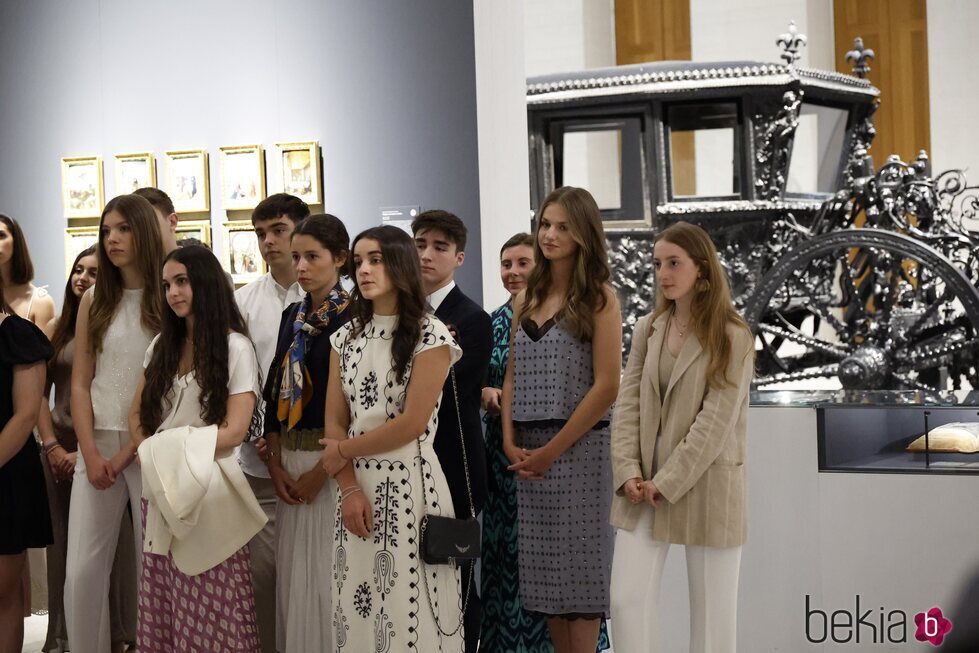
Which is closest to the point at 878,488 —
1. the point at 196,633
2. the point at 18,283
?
the point at 196,633

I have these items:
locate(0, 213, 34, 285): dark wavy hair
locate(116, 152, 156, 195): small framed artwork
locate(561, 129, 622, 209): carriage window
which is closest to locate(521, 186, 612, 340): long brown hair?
locate(0, 213, 34, 285): dark wavy hair

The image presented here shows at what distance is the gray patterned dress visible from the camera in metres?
3.04

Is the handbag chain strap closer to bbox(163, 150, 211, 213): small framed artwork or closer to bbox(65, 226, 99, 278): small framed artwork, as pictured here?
bbox(163, 150, 211, 213): small framed artwork

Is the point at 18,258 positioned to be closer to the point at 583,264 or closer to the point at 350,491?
the point at 350,491

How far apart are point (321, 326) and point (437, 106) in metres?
1.65

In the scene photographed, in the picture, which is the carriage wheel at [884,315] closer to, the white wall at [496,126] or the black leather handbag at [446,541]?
the white wall at [496,126]

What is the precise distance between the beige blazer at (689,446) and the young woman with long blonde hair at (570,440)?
0.42ft

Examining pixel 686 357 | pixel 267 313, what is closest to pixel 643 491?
pixel 686 357

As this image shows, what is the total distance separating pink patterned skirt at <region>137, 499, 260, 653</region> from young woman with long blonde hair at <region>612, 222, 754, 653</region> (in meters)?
1.14

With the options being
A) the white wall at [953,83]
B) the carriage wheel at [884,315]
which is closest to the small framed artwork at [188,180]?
the carriage wheel at [884,315]

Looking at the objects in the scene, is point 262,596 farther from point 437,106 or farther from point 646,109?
point 646,109

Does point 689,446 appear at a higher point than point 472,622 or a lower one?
higher

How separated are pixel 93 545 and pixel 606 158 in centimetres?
822

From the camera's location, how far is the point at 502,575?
11.8 feet
